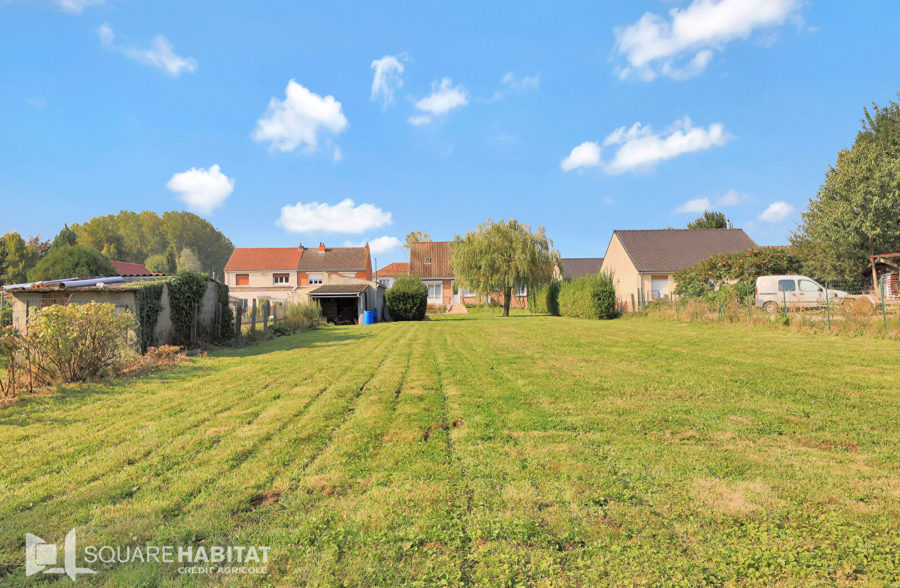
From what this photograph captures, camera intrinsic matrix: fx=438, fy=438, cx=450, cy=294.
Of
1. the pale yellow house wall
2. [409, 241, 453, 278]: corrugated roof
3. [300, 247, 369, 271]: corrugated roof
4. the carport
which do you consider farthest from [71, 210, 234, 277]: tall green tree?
the pale yellow house wall

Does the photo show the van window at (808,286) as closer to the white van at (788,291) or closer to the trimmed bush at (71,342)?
the white van at (788,291)

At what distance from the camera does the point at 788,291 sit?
19.2 metres

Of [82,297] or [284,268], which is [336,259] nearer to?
[284,268]

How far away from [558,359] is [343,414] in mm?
5273

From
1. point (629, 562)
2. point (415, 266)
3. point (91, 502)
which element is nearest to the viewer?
point (629, 562)

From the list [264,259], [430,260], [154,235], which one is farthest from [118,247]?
[430,260]

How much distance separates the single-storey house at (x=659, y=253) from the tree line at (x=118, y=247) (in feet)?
135

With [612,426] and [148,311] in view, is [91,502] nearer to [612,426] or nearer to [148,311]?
[612,426]

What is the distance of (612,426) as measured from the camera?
443cm

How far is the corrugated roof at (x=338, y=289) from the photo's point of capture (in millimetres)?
25594

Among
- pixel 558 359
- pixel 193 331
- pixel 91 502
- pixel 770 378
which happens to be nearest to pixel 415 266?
pixel 193 331

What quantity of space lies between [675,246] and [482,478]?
35.2m

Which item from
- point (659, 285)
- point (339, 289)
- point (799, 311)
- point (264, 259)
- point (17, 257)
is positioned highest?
point (17, 257)

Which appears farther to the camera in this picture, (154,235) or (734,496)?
(154,235)
